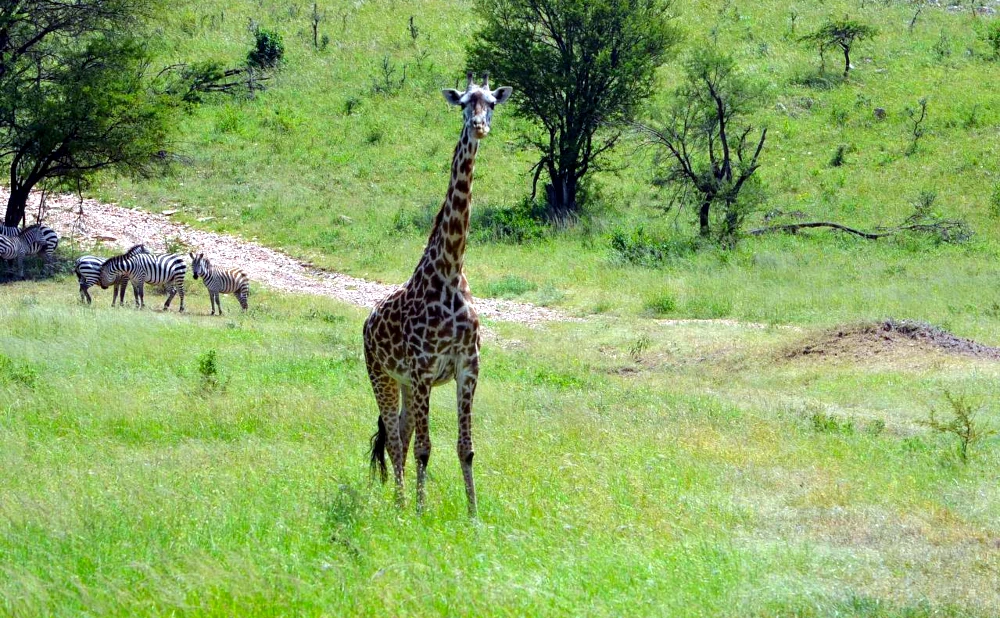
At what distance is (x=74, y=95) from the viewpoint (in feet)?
85.9

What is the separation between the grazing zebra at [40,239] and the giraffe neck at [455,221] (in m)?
21.7

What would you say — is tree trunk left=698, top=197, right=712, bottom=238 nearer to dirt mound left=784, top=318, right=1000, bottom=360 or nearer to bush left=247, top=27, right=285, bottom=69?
dirt mound left=784, top=318, right=1000, bottom=360

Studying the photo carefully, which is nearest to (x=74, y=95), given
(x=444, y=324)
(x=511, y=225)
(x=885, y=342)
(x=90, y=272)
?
(x=90, y=272)

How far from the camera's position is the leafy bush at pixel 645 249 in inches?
1135

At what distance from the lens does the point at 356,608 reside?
638 centimetres

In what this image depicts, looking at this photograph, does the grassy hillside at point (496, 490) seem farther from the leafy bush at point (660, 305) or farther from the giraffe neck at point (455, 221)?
the leafy bush at point (660, 305)

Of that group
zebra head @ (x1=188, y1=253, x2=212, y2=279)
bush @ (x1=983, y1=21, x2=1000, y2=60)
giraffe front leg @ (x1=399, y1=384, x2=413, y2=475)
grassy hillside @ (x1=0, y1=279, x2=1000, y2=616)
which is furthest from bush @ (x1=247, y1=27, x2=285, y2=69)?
giraffe front leg @ (x1=399, y1=384, x2=413, y2=475)

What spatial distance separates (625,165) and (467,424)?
31.0m

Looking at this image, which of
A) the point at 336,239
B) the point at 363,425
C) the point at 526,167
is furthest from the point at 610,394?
the point at 526,167

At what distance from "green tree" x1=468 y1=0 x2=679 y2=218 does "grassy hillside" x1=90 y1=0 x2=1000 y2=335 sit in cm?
265

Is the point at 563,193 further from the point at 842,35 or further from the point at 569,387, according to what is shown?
the point at 569,387

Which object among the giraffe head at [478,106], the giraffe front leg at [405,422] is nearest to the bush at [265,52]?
the giraffe front leg at [405,422]

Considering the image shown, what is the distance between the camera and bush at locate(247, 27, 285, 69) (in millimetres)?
46906

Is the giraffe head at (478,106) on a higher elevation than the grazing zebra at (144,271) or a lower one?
higher
